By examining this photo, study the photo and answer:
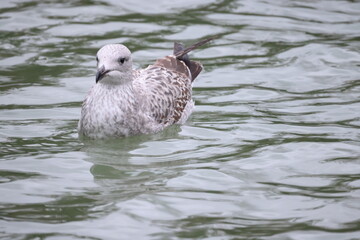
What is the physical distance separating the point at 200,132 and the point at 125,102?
104 centimetres

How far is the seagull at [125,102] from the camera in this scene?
9.05 meters

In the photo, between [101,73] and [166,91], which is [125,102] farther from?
[166,91]

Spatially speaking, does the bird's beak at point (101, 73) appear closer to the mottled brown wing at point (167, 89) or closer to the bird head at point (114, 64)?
the bird head at point (114, 64)

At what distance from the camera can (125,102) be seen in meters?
9.30

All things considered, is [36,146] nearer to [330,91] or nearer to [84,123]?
[84,123]

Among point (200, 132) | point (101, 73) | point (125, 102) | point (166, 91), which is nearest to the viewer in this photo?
point (101, 73)

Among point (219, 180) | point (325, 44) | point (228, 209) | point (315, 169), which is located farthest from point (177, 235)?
point (325, 44)

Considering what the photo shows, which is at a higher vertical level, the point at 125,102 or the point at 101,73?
the point at 101,73

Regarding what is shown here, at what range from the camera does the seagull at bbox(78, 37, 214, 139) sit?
9047 millimetres

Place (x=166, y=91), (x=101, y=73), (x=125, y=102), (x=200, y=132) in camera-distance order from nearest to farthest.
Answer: (x=101, y=73) < (x=125, y=102) < (x=200, y=132) < (x=166, y=91)

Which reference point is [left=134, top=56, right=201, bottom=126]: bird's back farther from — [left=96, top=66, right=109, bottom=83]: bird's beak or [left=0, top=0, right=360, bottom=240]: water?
[left=96, top=66, right=109, bottom=83]: bird's beak

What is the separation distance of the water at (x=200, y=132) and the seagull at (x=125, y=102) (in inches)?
7.2

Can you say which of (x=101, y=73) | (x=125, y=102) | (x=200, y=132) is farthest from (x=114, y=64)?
(x=200, y=132)

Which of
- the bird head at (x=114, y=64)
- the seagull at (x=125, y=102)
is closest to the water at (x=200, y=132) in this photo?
the seagull at (x=125, y=102)
